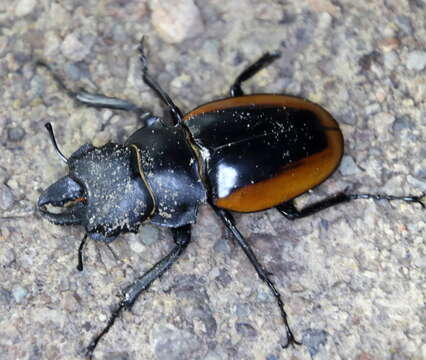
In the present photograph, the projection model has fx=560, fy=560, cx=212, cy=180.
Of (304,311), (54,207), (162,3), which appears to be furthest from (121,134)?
(304,311)

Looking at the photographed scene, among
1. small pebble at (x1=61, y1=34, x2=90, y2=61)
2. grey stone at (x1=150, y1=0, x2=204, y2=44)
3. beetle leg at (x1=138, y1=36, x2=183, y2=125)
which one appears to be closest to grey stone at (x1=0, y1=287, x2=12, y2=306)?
beetle leg at (x1=138, y1=36, x2=183, y2=125)

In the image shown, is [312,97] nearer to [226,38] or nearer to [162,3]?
[226,38]

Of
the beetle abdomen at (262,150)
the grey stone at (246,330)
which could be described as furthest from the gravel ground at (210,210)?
the beetle abdomen at (262,150)

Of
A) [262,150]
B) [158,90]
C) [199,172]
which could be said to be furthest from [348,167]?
[158,90]

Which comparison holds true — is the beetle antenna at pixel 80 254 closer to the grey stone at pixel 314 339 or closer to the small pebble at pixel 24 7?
the grey stone at pixel 314 339

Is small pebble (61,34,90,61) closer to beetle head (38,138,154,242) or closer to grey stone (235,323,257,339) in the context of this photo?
beetle head (38,138,154,242)

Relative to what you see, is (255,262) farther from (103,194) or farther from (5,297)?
(5,297)

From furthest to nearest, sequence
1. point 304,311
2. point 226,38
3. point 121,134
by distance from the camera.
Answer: point 226,38 → point 121,134 → point 304,311
